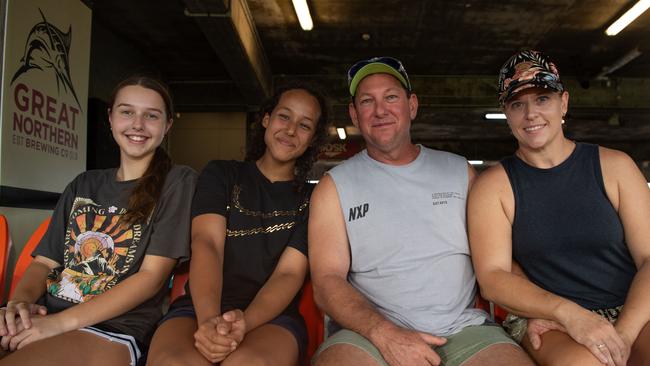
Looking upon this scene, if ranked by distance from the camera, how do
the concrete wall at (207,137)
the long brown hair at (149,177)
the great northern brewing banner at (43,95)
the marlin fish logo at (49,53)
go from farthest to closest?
the concrete wall at (207,137), the marlin fish logo at (49,53), the great northern brewing banner at (43,95), the long brown hair at (149,177)

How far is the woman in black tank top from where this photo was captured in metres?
1.76

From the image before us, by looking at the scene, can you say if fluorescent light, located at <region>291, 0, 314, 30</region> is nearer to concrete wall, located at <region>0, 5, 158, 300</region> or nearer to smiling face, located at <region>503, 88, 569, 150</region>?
concrete wall, located at <region>0, 5, 158, 300</region>

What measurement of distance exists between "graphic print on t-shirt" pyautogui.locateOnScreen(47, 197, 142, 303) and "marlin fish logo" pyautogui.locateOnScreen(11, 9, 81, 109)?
126 inches

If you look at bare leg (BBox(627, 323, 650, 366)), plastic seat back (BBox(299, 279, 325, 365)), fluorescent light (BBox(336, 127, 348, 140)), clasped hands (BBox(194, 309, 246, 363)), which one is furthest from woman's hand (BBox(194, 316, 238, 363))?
fluorescent light (BBox(336, 127, 348, 140))

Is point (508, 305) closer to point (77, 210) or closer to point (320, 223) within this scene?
point (320, 223)

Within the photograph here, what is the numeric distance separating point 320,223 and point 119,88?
983mm

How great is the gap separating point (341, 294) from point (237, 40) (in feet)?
19.5

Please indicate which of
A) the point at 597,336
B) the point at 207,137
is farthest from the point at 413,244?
the point at 207,137

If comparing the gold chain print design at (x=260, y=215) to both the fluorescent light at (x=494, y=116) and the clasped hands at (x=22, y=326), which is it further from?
the fluorescent light at (x=494, y=116)

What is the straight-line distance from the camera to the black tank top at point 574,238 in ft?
6.08

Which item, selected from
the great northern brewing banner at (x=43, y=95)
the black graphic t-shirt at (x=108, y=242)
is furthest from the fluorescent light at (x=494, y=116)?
the black graphic t-shirt at (x=108, y=242)

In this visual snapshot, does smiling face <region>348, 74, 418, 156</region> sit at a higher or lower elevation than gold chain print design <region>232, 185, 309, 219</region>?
higher

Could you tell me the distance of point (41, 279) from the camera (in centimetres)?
201

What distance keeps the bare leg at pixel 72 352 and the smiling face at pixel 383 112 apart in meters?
1.23
